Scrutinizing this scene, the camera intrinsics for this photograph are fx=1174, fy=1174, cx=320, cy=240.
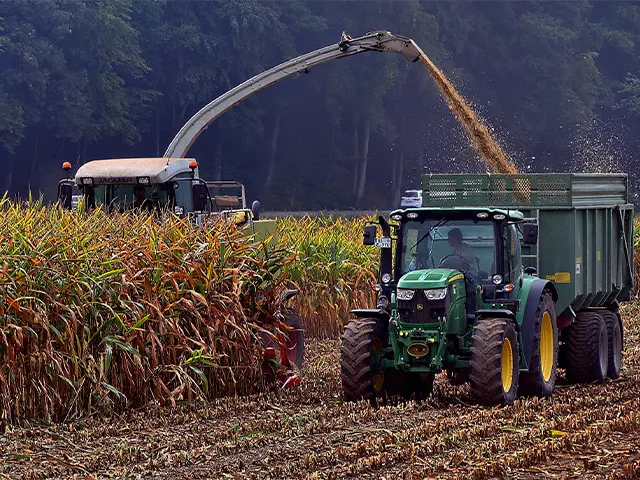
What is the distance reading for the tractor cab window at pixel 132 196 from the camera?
15492mm

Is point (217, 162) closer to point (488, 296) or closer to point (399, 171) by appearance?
point (399, 171)

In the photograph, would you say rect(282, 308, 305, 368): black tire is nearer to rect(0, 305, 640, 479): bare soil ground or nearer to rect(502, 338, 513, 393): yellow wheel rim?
rect(0, 305, 640, 479): bare soil ground

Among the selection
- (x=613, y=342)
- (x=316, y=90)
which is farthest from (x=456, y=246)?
(x=316, y=90)

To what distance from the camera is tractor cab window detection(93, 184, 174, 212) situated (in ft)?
50.8

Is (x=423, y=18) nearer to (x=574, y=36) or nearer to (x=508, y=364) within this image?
(x=574, y=36)

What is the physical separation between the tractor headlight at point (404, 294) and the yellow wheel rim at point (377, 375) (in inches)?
20.6

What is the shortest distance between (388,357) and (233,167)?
4636 cm

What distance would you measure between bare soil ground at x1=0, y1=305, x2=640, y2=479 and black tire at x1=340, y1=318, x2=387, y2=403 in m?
0.25

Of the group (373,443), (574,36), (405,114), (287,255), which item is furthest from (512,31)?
(373,443)

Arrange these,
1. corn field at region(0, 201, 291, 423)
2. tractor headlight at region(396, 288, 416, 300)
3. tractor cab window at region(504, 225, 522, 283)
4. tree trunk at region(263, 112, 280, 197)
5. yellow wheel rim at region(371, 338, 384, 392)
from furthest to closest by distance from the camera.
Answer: tree trunk at region(263, 112, 280, 197) → tractor cab window at region(504, 225, 522, 283) → yellow wheel rim at region(371, 338, 384, 392) → tractor headlight at region(396, 288, 416, 300) → corn field at region(0, 201, 291, 423)

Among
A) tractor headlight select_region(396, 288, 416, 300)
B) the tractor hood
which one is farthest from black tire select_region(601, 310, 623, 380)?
tractor headlight select_region(396, 288, 416, 300)

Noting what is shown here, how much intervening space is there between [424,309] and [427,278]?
0.29 meters

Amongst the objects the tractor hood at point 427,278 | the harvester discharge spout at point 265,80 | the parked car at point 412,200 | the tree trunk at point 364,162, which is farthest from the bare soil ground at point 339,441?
the tree trunk at point 364,162

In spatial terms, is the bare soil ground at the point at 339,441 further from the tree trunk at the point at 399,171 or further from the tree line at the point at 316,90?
the tree trunk at the point at 399,171
